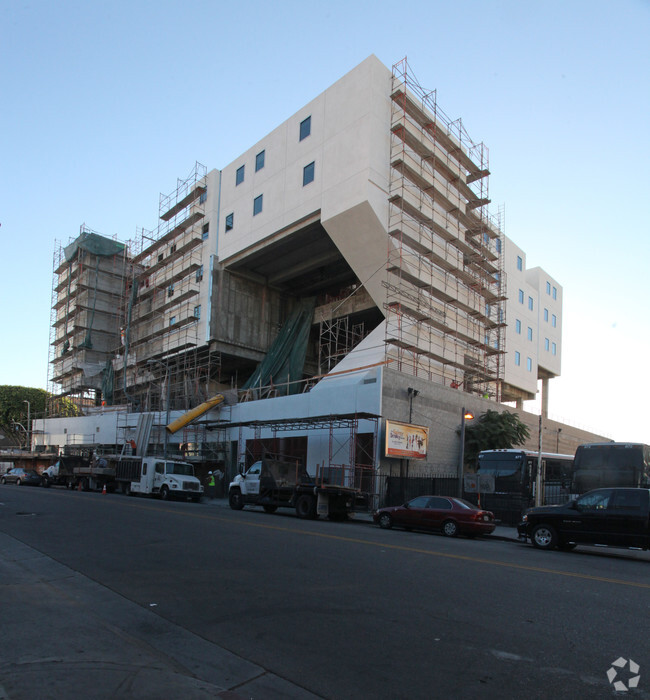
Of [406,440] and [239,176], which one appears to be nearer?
[406,440]

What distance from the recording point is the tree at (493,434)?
33594 millimetres

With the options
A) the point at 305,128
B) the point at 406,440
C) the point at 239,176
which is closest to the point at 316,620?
the point at 406,440

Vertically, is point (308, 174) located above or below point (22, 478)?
above

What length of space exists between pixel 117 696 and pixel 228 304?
4244 centimetres

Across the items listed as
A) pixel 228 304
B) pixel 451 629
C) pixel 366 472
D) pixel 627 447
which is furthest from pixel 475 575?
pixel 228 304

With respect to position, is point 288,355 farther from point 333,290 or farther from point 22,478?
point 22,478

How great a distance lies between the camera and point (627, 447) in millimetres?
23031

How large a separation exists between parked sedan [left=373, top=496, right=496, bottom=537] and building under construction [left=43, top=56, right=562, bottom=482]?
29.8 ft

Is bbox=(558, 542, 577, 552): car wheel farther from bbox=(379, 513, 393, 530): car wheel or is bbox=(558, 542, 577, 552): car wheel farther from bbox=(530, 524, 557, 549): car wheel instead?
bbox=(379, 513, 393, 530): car wheel

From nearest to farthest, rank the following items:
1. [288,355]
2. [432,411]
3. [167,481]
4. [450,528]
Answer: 1. [450,528]
2. [167,481]
3. [432,411]
4. [288,355]

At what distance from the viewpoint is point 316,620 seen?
6.70 metres

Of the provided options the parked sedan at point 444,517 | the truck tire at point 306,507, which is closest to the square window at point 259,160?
the truck tire at point 306,507

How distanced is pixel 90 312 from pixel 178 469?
33.6m

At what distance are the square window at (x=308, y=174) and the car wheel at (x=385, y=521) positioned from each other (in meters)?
24.0
